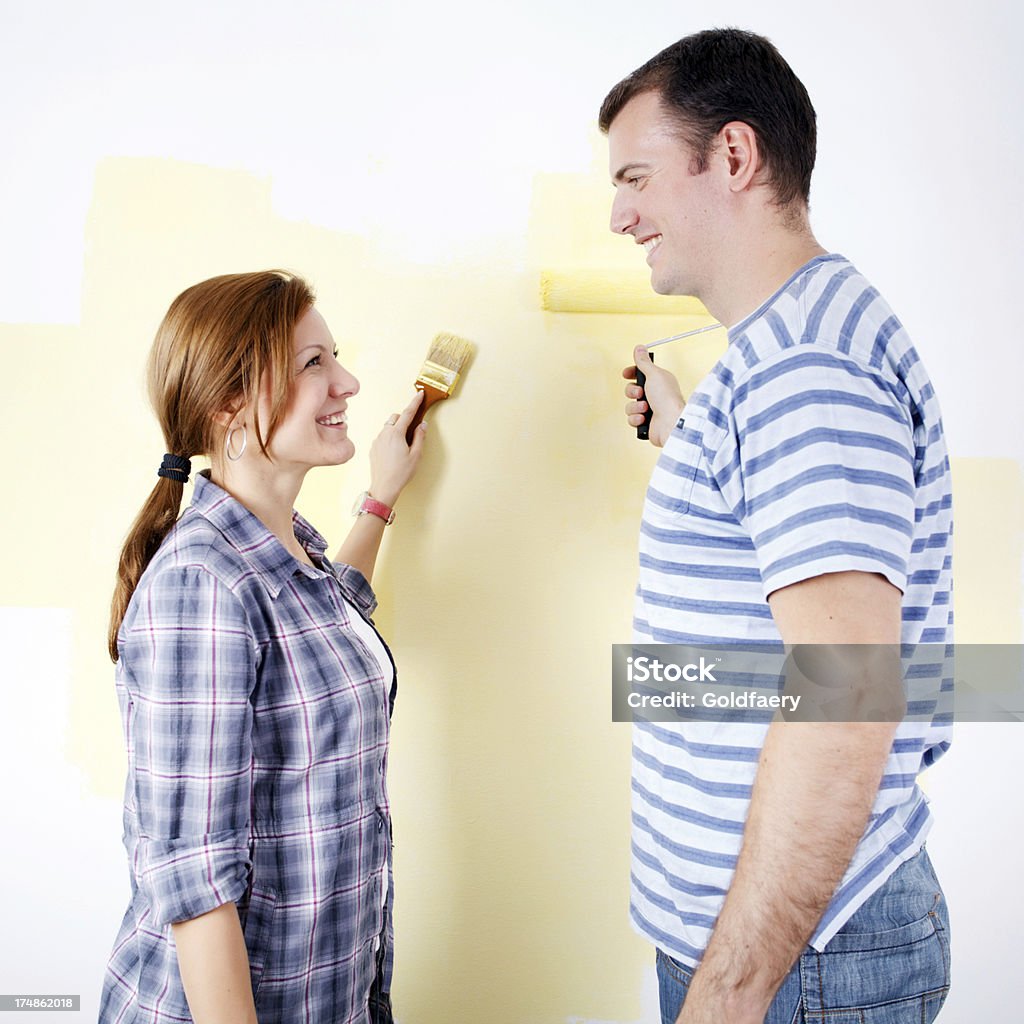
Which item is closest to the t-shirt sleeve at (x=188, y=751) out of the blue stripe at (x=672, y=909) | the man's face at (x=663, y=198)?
the blue stripe at (x=672, y=909)

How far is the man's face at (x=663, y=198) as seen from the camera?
1013 millimetres

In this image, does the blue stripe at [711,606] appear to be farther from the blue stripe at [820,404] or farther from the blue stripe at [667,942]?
the blue stripe at [667,942]

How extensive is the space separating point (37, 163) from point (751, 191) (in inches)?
45.0

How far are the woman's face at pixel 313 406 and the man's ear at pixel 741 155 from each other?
56cm

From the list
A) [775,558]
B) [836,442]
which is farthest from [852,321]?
[775,558]

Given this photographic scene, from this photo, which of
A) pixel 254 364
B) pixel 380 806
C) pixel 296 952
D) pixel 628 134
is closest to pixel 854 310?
pixel 628 134

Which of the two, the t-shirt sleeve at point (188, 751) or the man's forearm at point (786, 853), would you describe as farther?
the t-shirt sleeve at point (188, 751)

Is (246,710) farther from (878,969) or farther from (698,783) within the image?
(878,969)

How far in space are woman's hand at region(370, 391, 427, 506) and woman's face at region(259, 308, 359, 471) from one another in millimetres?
173

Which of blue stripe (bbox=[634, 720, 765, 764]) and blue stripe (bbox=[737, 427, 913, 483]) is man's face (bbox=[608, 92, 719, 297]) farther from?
blue stripe (bbox=[634, 720, 765, 764])

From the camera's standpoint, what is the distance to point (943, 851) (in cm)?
146

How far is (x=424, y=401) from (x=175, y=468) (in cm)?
41

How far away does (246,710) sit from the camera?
3.20 feet

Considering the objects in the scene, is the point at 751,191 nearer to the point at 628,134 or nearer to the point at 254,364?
the point at 628,134
